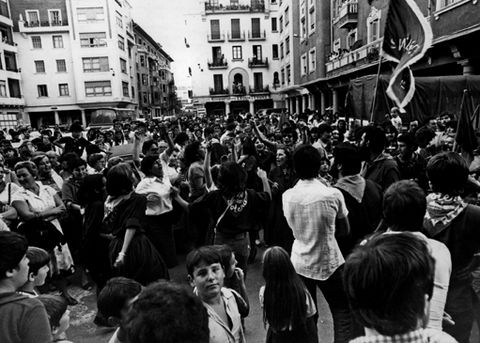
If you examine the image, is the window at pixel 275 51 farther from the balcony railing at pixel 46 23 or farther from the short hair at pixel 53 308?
the short hair at pixel 53 308

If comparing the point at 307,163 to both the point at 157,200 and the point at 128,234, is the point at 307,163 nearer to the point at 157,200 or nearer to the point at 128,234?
the point at 128,234

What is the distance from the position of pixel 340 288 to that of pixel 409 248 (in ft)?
5.60

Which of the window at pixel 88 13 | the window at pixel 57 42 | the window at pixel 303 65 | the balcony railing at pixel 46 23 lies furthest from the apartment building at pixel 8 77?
the window at pixel 303 65

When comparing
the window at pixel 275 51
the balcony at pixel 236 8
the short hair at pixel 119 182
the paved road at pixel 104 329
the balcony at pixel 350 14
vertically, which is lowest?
the paved road at pixel 104 329

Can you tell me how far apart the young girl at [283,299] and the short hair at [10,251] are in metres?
1.38

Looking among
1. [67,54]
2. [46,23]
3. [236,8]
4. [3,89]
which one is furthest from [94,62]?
[236,8]

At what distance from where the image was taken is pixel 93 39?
39406 millimetres

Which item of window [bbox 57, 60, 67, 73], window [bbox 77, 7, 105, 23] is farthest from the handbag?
window [bbox 57, 60, 67, 73]

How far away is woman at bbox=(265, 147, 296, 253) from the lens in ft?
14.6

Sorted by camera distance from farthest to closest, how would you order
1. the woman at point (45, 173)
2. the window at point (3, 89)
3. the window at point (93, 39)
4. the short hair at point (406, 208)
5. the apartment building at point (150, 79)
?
the apartment building at point (150, 79), the window at point (93, 39), the window at point (3, 89), the woman at point (45, 173), the short hair at point (406, 208)

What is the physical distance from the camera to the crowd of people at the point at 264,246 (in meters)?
1.23

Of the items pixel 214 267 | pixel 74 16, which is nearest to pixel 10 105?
pixel 74 16

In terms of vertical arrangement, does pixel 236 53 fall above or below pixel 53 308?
above

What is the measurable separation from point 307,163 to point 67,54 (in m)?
43.6
